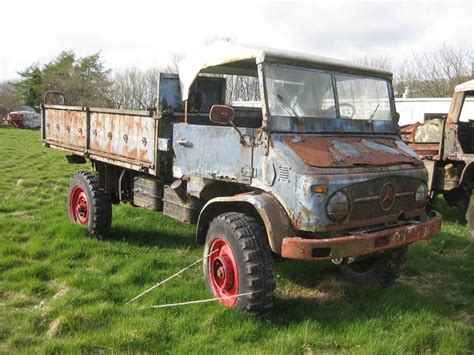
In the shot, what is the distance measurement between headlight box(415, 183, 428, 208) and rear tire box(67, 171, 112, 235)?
3.71 meters

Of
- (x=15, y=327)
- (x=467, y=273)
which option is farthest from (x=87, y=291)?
(x=467, y=273)

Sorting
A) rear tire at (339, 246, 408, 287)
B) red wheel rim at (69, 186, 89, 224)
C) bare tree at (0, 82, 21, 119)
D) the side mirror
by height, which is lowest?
rear tire at (339, 246, 408, 287)

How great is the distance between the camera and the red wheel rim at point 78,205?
265 inches

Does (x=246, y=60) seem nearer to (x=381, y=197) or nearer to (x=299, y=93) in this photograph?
(x=299, y=93)

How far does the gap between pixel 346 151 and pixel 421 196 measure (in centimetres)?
89

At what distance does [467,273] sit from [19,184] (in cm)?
833

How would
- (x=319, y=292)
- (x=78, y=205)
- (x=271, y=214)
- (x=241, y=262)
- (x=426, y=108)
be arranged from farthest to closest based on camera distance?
(x=426, y=108) < (x=78, y=205) < (x=319, y=292) < (x=241, y=262) < (x=271, y=214)

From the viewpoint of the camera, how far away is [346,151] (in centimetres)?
422

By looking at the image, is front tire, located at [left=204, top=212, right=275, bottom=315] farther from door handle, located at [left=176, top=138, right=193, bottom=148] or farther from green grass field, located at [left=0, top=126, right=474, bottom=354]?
door handle, located at [left=176, top=138, right=193, bottom=148]

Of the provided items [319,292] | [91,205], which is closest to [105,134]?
[91,205]

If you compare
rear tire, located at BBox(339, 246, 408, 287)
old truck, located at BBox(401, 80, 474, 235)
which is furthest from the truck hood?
old truck, located at BBox(401, 80, 474, 235)

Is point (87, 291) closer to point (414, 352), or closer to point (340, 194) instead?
point (340, 194)

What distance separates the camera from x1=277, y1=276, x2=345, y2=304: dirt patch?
475 centimetres

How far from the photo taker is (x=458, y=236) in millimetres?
7309
